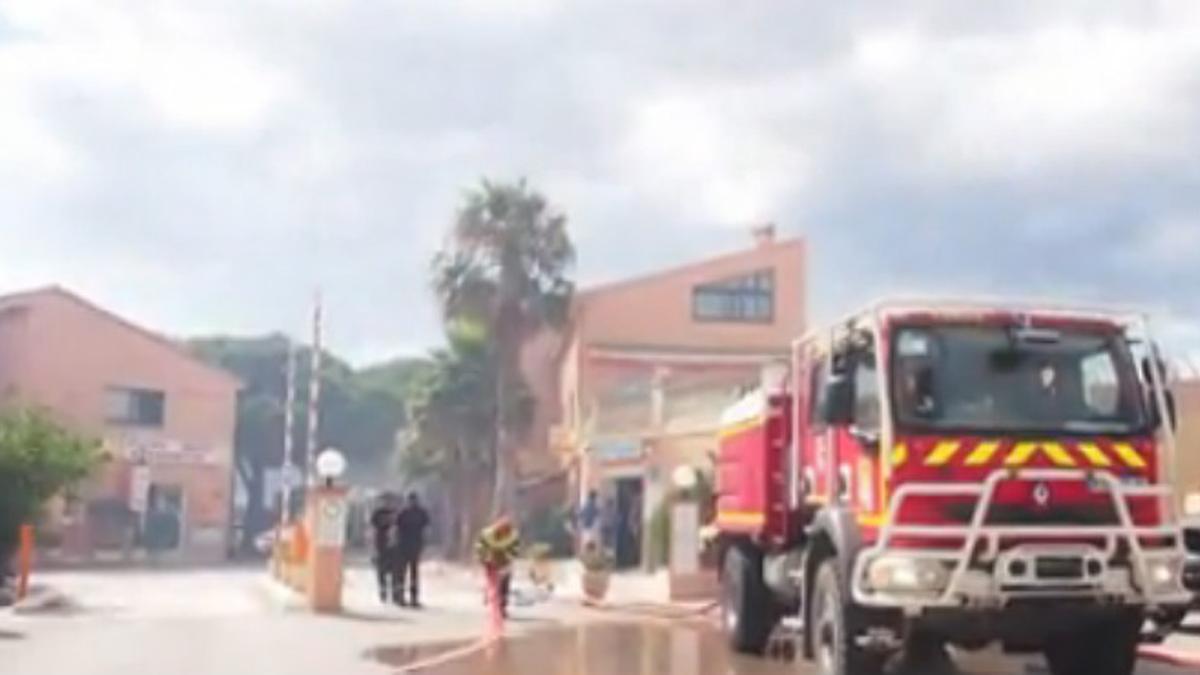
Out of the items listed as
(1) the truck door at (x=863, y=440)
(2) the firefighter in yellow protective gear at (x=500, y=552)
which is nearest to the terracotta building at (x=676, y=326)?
(2) the firefighter in yellow protective gear at (x=500, y=552)

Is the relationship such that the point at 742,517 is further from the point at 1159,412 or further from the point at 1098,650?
the point at 1159,412

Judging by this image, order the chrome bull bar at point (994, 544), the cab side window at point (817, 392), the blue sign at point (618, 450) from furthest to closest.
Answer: the blue sign at point (618, 450)
the cab side window at point (817, 392)
the chrome bull bar at point (994, 544)

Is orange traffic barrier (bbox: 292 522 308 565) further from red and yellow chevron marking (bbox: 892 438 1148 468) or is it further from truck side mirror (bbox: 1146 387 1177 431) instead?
truck side mirror (bbox: 1146 387 1177 431)

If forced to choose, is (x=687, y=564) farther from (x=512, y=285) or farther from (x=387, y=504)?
(x=512, y=285)

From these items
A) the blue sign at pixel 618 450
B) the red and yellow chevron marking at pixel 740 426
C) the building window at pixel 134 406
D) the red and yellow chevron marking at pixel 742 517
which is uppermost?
the building window at pixel 134 406

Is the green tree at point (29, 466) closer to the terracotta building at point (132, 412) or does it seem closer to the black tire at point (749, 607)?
the black tire at point (749, 607)

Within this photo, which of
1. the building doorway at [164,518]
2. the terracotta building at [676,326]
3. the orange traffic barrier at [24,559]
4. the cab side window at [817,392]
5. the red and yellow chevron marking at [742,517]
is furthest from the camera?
the building doorway at [164,518]

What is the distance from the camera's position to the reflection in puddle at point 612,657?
14.7 metres

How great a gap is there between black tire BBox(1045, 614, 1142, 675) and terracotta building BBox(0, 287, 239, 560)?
41751 millimetres

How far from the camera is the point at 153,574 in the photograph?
129ft

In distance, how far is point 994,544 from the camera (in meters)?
10.8

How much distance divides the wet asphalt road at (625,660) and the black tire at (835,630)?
205 centimetres

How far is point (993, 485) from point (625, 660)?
228 inches

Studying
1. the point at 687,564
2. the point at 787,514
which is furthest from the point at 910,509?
the point at 687,564
